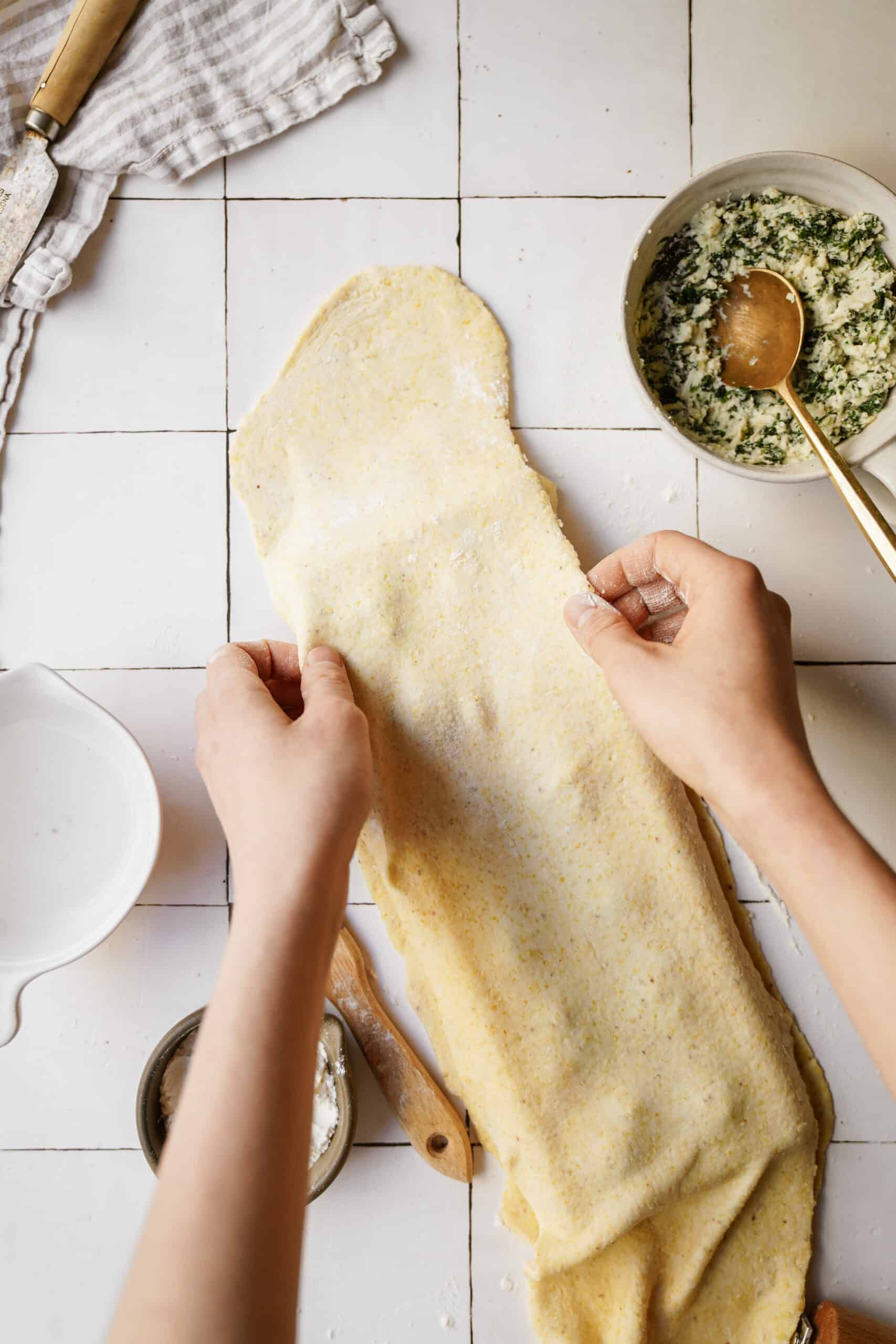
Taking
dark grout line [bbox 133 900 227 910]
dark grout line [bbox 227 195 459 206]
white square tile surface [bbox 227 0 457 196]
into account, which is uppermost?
white square tile surface [bbox 227 0 457 196]

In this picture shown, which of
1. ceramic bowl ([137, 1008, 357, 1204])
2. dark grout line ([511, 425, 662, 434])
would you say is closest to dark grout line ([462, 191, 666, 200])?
dark grout line ([511, 425, 662, 434])

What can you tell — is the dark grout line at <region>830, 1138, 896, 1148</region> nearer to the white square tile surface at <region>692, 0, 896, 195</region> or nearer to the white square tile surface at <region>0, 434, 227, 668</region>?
the white square tile surface at <region>0, 434, 227, 668</region>

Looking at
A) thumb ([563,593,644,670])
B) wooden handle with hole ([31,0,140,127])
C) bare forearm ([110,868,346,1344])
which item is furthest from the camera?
wooden handle with hole ([31,0,140,127])

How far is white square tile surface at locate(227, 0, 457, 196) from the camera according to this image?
93 cm

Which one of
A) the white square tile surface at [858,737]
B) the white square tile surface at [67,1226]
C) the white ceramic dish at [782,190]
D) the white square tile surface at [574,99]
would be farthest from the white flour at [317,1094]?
the white square tile surface at [574,99]

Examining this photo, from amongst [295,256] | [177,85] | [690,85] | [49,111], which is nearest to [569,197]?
[690,85]

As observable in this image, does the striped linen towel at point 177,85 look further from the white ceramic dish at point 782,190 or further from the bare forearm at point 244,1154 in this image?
the bare forearm at point 244,1154

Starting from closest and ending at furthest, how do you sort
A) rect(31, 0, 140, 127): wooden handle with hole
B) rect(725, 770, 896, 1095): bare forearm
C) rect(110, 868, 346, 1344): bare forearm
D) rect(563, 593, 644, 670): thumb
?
1. rect(110, 868, 346, 1344): bare forearm
2. rect(725, 770, 896, 1095): bare forearm
3. rect(563, 593, 644, 670): thumb
4. rect(31, 0, 140, 127): wooden handle with hole

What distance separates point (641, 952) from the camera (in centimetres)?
88

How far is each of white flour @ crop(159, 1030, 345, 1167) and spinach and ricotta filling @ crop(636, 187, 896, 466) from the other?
0.73m

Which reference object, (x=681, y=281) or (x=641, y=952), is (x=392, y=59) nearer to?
(x=681, y=281)

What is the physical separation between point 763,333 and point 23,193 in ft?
2.44

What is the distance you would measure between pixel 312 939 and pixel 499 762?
1.00ft

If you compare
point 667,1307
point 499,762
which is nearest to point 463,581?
point 499,762
